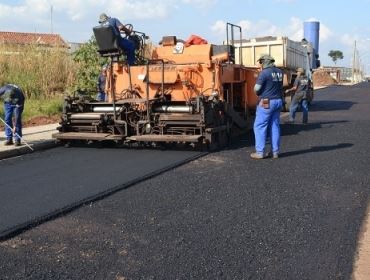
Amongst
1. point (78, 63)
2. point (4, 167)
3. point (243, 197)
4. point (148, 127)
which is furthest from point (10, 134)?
point (78, 63)

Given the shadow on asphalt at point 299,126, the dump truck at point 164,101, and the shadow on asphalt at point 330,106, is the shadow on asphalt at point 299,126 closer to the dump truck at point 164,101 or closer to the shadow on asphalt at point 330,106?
the dump truck at point 164,101

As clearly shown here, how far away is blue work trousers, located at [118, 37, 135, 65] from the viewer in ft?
33.1

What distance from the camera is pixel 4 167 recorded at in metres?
8.09

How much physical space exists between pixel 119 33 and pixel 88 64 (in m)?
7.92

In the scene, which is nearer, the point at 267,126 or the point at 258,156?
the point at 258,156

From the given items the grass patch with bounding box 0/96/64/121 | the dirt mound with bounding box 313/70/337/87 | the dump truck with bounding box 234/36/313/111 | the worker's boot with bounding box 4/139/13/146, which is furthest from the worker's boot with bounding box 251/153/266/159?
the dirt mound with bounding box 313/70/337/87

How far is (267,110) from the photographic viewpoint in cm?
850

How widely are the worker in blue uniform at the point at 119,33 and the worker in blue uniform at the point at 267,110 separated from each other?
294cm

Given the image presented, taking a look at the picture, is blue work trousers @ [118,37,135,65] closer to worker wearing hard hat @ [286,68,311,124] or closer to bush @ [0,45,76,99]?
worker wearing hard hat @ [286,68,311,124]

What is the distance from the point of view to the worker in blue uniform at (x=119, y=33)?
9.68m

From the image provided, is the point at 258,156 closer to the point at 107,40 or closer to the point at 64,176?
the point at 64,176

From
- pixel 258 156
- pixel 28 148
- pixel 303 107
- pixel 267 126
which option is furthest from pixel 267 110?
pixel 303 107

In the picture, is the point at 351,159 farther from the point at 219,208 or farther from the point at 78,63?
the point at 78,63

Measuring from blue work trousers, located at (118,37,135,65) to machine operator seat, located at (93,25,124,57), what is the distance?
29cm
